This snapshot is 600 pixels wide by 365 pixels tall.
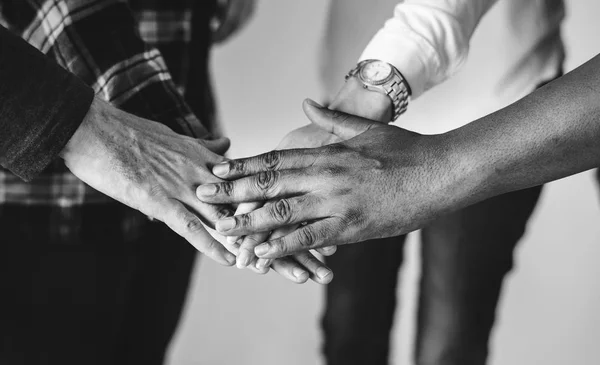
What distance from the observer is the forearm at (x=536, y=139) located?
776 millimetres

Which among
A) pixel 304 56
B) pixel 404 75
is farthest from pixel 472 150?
pixel 304 56

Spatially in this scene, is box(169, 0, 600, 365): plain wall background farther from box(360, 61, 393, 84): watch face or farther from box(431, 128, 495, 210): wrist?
box(431, 128, 495, 210): wrist

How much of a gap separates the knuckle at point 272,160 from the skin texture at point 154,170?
10 cm

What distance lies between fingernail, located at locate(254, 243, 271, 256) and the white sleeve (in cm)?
40

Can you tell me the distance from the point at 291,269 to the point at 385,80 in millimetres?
350

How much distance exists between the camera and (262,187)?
842 mm

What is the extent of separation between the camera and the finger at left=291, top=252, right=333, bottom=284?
0.91m

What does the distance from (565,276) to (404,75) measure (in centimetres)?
70

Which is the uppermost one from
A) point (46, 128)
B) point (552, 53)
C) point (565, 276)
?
point (552, 53)

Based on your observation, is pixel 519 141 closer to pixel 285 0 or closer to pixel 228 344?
pixel 285 0

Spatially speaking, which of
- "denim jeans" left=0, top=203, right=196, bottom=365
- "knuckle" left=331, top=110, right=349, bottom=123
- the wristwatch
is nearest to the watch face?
the wristwatch

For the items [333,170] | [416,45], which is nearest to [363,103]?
[416,45]

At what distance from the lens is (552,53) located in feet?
3.77

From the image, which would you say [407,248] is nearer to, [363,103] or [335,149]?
[363,103]
